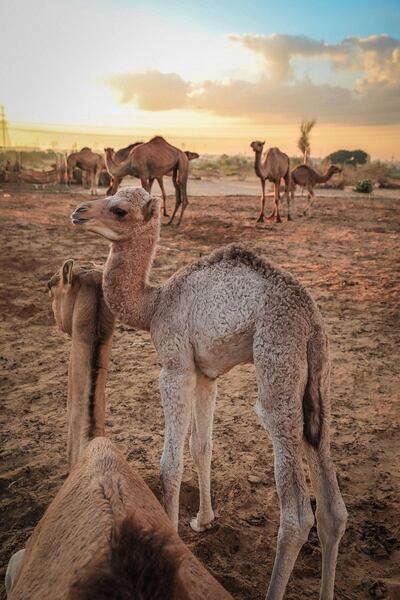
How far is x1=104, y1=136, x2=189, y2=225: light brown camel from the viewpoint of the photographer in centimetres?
1501

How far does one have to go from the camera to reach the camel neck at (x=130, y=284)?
3113 mm

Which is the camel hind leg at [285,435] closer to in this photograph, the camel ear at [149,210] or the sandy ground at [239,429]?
the sandy ground at [239,429]

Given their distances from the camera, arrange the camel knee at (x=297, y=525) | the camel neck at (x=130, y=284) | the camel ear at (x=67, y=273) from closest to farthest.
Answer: the camel knee at (x=297, y=525)
the camel neck at (x=130, y=284)
the camel ear at (x=67, y=273)

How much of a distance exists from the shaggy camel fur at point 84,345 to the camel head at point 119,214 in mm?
364

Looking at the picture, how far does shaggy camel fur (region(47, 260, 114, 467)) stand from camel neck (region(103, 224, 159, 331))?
164 mm

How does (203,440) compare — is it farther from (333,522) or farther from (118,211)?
(118,211)

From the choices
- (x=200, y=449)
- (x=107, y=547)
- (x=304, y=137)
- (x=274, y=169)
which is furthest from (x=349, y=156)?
(x=107, y=547)

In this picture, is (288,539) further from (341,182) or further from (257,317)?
(341,182)

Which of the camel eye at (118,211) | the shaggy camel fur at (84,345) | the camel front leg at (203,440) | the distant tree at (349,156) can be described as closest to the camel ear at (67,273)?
the shaggy camel fur at (84,345)

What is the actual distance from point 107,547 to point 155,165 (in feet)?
47.4

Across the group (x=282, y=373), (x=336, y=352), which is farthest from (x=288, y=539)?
(x=336, y=352)

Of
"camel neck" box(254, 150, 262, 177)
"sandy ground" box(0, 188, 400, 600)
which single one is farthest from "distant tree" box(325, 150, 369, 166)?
"sandy ground" box(0, 188, 400, 600)

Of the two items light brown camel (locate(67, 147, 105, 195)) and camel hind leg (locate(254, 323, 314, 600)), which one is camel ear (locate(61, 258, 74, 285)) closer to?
camel hind leg (locate(254, 323, 314, 600))

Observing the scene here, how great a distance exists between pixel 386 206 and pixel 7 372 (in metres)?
18.7
